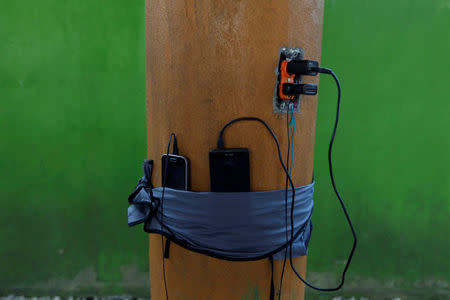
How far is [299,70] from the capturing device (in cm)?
112

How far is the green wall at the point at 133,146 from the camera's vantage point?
9.18 ft

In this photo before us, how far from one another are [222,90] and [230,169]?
10.6 inches

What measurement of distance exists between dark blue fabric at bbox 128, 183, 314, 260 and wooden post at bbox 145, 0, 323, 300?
0.06m

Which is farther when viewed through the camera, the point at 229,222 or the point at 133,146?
the point at 133,146

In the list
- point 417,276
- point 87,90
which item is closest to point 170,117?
point 87,90

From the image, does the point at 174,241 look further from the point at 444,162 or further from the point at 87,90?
the point at 444,162

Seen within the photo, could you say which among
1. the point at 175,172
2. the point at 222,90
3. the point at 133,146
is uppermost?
the point at 222,90

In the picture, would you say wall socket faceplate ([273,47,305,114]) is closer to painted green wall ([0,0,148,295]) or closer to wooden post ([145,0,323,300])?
wooden post ([145,0,323,300])

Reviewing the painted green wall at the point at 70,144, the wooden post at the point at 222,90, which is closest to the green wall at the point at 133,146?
the painted green wall at the point at 70,144

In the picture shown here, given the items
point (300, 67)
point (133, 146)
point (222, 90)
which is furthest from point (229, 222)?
point (133, 146)

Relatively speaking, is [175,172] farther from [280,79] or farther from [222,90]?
[280,79]

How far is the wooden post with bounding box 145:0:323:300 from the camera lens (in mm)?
1107

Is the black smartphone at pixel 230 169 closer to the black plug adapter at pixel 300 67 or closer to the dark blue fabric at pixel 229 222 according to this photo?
the dark blue fabric at pixel 229 222

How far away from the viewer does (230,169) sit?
114 cm
